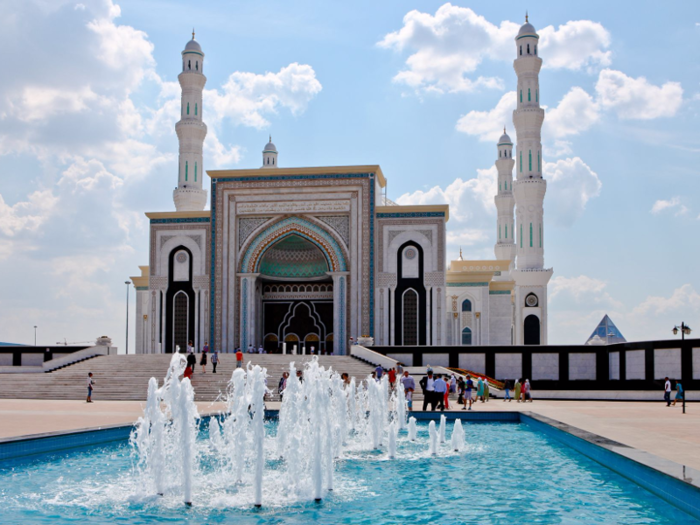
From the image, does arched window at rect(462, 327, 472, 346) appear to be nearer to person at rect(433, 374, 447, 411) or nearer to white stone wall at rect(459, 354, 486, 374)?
white stone wall at rect(459, 354, 486, 374)

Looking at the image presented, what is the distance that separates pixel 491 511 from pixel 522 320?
25010 millimetres

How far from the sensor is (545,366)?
2228cm

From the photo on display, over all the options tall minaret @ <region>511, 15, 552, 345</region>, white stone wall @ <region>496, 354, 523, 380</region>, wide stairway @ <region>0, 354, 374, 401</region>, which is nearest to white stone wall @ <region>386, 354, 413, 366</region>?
wide stairway @ <region>0, 354, 374, 401</region>

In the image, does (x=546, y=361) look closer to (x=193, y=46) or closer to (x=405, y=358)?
(x=405, y=358)

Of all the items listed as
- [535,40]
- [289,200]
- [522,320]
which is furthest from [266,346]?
[535,40]

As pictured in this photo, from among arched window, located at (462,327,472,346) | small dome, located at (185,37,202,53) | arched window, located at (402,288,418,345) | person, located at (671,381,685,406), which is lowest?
person, located at (671,381,685,406)

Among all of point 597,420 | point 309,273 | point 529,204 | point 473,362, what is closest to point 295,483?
point 597,420

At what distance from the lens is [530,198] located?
30.9m

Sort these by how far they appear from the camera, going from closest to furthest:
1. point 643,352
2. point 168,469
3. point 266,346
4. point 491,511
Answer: point 491,511, point 168,469, point 643,352, point 266,346

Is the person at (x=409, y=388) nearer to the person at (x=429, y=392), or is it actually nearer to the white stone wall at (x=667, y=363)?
the person at (x=429, y=392)

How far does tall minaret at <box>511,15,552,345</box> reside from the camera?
30.4 m

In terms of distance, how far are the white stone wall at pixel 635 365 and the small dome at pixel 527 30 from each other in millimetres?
16073

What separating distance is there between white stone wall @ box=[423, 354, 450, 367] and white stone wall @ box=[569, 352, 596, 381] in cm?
360

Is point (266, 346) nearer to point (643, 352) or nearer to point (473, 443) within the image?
point (643, 352)
